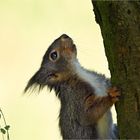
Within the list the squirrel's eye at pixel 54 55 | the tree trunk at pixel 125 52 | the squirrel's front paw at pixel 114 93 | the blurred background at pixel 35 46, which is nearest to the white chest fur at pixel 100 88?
the squirrel's eye at pixel 54 55

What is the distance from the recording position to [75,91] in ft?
15.0

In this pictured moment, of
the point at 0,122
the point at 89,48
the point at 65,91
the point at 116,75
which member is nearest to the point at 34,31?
the point at 89,48

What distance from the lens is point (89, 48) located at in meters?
7.89

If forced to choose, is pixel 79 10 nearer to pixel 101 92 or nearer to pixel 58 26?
pixel 58 26

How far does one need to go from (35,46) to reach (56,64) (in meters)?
4.24

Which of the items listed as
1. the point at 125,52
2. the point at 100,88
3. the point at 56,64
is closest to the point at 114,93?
the point at 125,52

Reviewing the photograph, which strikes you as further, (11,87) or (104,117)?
(11,87)

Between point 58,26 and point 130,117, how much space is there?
5.12m

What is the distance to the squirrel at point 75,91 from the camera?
4359 mm

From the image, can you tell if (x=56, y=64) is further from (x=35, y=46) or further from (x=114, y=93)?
(x=35, y=46)

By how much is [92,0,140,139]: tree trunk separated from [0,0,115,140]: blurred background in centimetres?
254

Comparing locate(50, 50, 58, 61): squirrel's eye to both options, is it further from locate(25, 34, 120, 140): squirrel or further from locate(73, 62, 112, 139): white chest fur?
locate(73, 62, 112, 139): white chest fur

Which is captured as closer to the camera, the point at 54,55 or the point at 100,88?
the point at 100,88

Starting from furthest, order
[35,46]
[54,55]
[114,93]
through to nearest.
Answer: [35,46]
[54,55]
[114,93]
